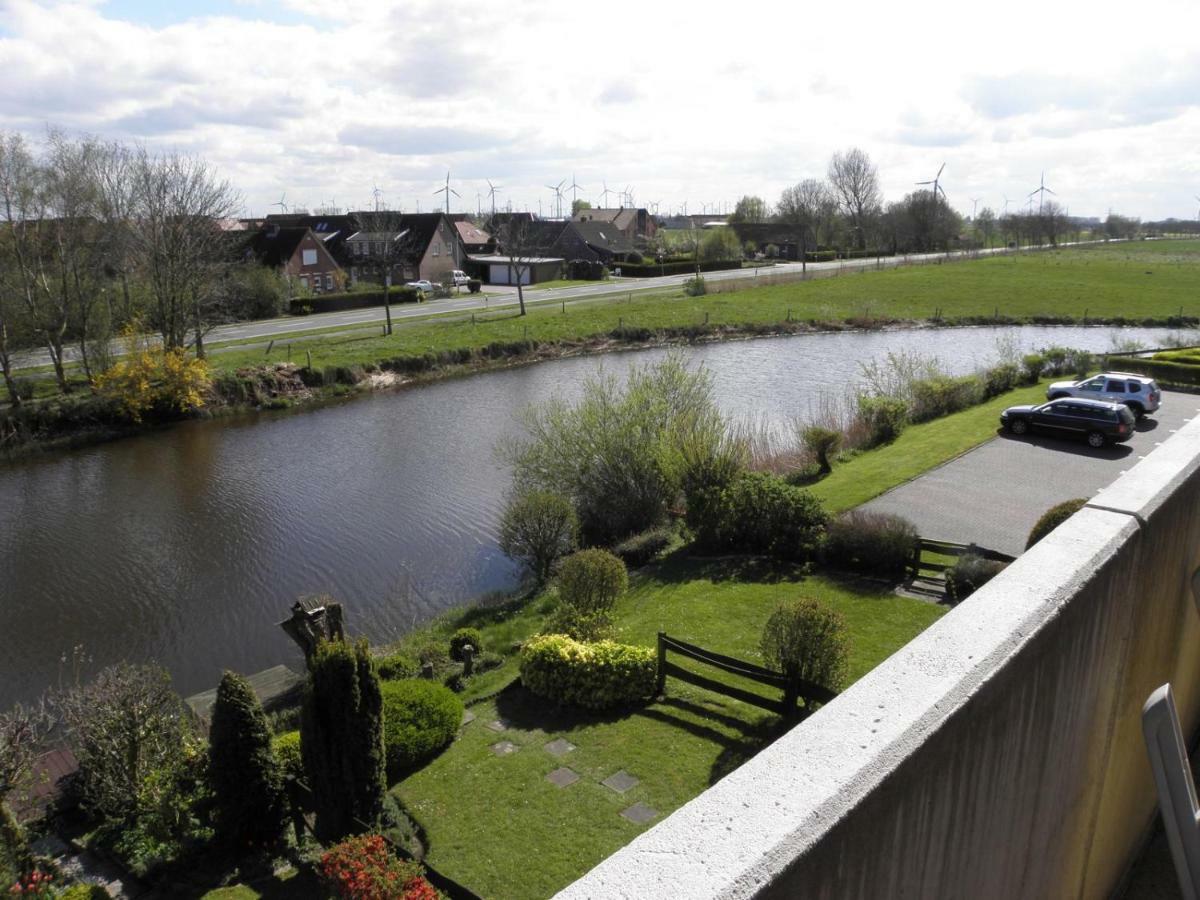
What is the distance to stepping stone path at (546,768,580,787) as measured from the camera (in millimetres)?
11320

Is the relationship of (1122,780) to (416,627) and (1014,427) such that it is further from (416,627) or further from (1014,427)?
(1014,427)

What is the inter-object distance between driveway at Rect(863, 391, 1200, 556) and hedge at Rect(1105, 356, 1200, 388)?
8.55 meters

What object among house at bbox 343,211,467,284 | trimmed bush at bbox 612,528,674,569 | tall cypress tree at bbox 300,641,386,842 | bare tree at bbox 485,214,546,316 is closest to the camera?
tall cypress tree at bbox 300,641,386,842

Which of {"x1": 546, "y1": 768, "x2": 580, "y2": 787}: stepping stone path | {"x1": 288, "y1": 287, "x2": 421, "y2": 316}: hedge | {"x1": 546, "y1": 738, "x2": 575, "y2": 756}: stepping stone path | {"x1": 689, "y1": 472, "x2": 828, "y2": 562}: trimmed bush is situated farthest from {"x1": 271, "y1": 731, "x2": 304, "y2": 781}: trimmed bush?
{"x1": 288, "y1": 287, "x2": 421, "y2": 316}: hedge

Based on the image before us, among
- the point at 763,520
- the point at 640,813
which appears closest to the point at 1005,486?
the point at 763,520

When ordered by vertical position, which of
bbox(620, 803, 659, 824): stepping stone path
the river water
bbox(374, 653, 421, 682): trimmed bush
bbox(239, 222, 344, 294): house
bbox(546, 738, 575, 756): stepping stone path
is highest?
bbox(239, 222, 344, 294): house

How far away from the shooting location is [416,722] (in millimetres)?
12578

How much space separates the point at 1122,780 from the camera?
4.20m

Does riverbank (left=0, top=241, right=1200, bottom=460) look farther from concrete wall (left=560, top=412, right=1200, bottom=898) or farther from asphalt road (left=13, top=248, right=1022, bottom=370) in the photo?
concrete wall (left=560, top=412, right=1200, bottom=898)

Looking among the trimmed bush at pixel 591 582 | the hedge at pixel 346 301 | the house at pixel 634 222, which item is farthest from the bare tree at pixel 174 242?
the house at pixel 634 222

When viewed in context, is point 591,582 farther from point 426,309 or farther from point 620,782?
point 426,309

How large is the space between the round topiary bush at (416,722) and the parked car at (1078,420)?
2291 cm

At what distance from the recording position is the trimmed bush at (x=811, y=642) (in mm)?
12844

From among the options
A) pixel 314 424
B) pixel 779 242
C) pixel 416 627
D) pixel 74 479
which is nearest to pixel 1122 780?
pixel 416 627
